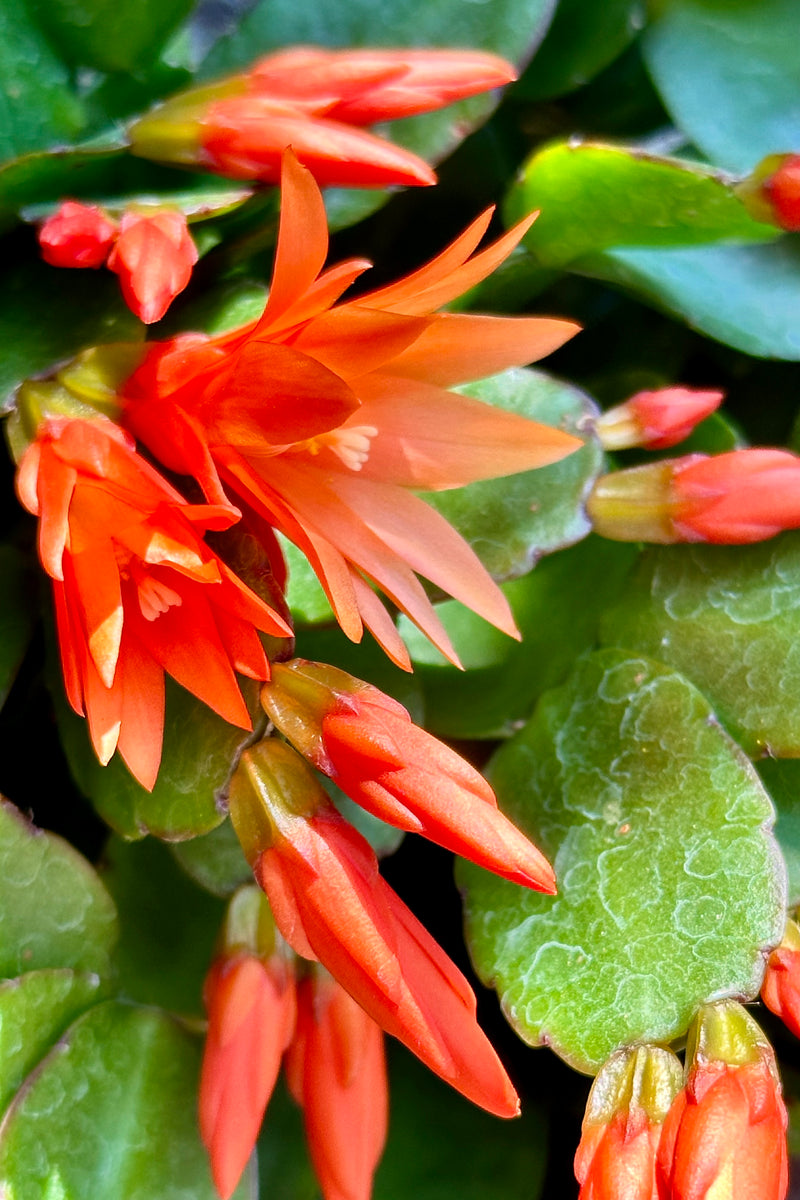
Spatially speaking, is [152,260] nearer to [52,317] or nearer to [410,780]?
[52,317]

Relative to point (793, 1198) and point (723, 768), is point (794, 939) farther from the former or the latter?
point (793, 1198)

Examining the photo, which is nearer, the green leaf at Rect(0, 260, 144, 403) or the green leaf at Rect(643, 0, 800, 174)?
the green leaf at Rect(0, 260, 144, 403)

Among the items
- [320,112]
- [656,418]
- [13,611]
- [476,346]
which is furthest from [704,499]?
[13,611]

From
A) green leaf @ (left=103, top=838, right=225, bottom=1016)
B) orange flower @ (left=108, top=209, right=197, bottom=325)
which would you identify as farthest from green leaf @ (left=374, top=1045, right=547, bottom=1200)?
orange flower @ (left=108, top=209, right=197, bottom=325)

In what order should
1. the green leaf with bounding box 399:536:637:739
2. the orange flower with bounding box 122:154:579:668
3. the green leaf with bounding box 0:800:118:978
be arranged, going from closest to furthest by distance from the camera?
1. the orange flower with bounding box 122:154:579:668
2. the green leaf with bounding box 0:800:118:978
3. the green leaf with bounding box 399:536:637:739

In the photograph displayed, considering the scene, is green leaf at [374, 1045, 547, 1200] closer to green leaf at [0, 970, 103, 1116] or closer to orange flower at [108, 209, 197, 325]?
green leaf at [0, 970, 103, 1116]

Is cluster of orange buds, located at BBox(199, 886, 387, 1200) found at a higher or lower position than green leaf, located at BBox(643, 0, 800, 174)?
lower

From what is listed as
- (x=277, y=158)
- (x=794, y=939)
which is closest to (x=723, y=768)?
(x=794, y=939)
